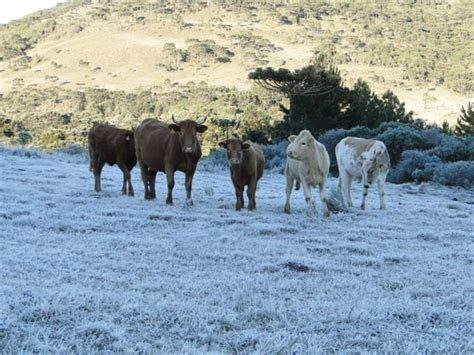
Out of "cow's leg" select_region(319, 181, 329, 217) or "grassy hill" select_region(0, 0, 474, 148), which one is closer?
"cow's leg" select_region(319, 181, 329, 217)

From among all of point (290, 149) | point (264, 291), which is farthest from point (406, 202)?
point (264, 291)

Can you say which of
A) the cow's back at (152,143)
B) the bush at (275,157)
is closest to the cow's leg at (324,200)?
the cow's back at (152,143)

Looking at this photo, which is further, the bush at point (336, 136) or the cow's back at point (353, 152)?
the bush at point (336, 136)

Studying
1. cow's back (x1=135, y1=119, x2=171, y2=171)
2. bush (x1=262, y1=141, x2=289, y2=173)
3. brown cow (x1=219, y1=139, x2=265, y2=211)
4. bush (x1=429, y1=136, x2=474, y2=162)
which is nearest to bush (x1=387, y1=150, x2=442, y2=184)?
bush (x1=429, y1=136, x2=474, y2=162)

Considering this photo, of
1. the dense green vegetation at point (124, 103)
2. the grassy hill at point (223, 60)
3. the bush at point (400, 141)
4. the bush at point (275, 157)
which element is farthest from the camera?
the grassy hill at point (223, 60)

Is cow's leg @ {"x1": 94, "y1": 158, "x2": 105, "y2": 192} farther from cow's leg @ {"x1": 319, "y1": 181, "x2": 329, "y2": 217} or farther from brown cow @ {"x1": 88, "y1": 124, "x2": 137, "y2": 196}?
cow's leg @ {"x1": 319, "y1": 181, "x2": 329, "y2": 217}

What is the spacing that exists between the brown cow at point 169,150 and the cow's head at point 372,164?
335 cm

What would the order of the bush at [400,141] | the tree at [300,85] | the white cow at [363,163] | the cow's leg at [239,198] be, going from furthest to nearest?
the tree at [300,85], the bush at [400,141], the white cow at [363,163], the cow's leg at [239,198]

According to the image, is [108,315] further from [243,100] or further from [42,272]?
[243,100]

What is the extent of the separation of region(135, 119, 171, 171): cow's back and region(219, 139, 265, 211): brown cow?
1.41 meters

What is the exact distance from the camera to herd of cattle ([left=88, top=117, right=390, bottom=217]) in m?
11.8

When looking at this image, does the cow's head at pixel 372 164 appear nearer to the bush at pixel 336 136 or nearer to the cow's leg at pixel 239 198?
the cow's leg at pixel 239 198

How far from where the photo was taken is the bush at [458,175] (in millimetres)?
18953

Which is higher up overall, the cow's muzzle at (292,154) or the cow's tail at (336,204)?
the cow's muzzle at (292,154)
